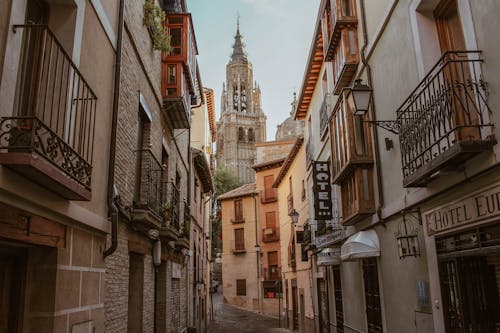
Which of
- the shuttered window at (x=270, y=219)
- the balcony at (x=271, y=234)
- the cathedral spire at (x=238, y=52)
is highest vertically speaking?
the cathedral spire at (x=238, y=52)

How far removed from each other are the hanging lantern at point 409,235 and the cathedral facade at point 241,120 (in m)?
85.5

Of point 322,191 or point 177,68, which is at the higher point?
point 177,68

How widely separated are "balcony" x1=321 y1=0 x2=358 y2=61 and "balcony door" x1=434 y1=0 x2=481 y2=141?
3.82m

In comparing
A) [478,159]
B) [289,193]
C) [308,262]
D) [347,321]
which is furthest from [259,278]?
[478,159]

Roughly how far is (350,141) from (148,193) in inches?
164

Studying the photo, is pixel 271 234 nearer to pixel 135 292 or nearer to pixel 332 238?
pixel 332 238

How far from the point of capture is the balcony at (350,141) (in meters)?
9.38

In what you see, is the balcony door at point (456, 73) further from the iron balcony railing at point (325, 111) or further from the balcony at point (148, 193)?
the iron balcony railing at point (325, 111)

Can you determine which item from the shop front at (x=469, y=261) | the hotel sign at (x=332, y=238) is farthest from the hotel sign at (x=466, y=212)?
the hotel sign at (x=332, y=238)

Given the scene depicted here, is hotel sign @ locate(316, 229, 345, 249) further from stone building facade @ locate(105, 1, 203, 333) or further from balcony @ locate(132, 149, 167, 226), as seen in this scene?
balcony @ locate(132, 149, 167, 226)

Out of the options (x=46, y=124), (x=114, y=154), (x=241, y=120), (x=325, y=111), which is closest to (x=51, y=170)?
(x=46, y=124)

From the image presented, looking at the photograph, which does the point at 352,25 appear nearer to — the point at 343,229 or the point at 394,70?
Answer: the point at 394,70

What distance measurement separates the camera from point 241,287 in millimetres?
39656

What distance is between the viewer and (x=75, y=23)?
17.6ft
